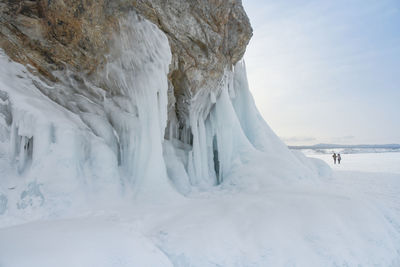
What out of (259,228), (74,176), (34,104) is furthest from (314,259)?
(34,104)

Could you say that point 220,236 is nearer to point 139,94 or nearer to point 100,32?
point 139,94

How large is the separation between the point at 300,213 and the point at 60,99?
530 centimetres

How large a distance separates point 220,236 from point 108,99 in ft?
13.8

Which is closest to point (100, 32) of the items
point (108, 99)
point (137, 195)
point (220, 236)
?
point (108, 99)

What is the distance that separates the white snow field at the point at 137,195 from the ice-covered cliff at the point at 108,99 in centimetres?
2

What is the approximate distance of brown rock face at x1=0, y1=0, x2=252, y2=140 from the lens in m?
4.64

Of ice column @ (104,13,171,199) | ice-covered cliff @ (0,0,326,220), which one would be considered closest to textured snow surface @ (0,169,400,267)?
ice-covered cliff @ (0,0,326,220)

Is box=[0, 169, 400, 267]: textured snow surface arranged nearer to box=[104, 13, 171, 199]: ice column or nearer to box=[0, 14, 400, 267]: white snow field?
box=[0, 14, 400, 267]: white snow field

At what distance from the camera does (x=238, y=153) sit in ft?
24.3

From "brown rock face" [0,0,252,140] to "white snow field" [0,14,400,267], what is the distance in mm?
270

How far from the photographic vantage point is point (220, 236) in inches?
126

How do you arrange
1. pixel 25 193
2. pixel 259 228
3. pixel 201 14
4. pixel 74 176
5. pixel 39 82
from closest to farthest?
1. pixel 259 228
2. pixel 25 193
3. pixel 74 176
4. pixel 39 82
5. pixel 201 14

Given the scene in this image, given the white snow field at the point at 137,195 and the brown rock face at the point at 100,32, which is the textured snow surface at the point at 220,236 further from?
the brown rock face at the point at 100,32

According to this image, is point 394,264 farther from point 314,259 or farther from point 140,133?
point 140,133
